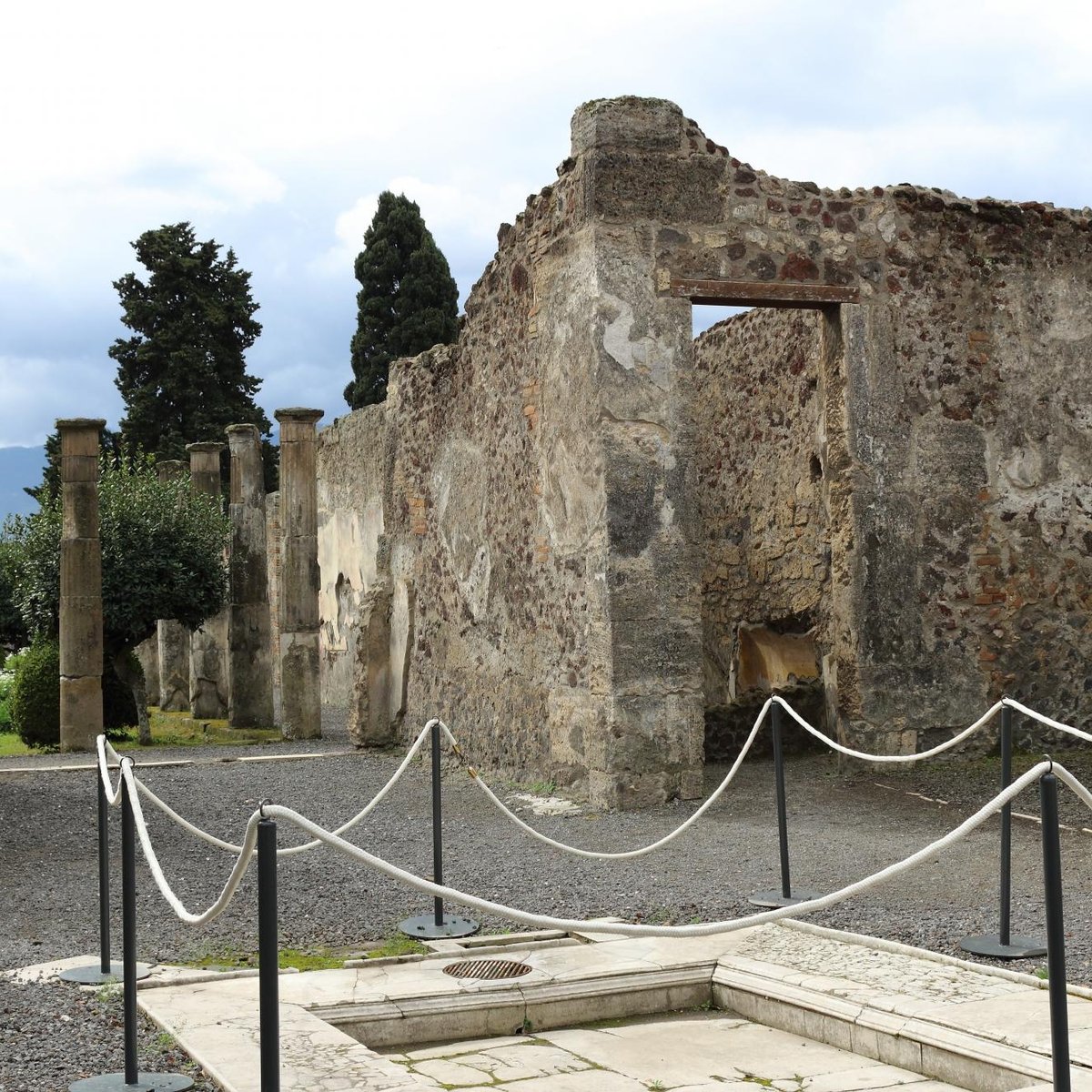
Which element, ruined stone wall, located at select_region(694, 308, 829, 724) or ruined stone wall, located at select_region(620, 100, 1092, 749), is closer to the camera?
ruined stone wall, located at select_region(620, 100, 1092, 749)

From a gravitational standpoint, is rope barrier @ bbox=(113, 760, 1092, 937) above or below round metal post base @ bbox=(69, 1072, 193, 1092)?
above

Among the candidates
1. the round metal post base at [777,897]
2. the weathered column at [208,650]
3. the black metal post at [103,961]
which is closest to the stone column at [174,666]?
the weathered column at [208,650]

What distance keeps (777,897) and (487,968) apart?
162cm

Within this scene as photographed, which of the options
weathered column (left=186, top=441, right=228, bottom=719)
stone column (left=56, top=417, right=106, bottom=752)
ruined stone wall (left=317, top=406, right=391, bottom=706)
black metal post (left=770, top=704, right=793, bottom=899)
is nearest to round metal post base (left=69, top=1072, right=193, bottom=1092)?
black metal post (left=770, top=704, right=793, bottom=899)

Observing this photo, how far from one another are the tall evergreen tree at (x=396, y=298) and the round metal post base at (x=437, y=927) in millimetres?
21306

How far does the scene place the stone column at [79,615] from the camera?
14.3 metres

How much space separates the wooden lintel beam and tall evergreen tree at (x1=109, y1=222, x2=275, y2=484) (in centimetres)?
1849

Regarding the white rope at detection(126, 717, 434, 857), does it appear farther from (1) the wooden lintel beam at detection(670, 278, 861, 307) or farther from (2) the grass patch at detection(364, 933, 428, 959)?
(1) the wooden lintel beam at detection(670, 278, 861, 307)

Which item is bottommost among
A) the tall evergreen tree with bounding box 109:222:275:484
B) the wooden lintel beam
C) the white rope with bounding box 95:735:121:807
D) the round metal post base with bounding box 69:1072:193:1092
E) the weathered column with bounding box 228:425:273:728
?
the round metal post base with bounding box 69:1072:193:1092

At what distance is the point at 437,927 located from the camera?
573cm

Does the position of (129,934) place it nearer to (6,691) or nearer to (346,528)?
Answer: (346,528)

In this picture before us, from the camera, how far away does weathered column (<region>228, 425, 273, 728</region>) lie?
16.3 metres

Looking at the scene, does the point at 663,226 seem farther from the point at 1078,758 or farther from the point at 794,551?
the point at 1078,758

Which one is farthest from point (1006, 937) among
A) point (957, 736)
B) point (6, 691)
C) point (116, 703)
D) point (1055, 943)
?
point (6, 691)
